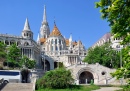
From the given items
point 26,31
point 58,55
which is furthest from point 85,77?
point 26,31

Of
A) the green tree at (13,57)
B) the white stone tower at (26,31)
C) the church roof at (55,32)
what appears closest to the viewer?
the green tree at (13,57)

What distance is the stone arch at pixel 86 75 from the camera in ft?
188

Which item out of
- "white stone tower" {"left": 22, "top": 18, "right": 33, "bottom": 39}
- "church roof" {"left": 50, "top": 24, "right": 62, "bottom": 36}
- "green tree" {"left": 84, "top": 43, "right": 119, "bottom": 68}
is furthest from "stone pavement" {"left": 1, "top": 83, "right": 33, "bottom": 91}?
"church roof" {"left": 50, "top": 24, "right": 62, "bottom": 36}

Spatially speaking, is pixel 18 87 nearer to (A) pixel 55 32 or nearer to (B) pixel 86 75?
Answer: (B) pixel 86 75

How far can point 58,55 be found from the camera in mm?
92188

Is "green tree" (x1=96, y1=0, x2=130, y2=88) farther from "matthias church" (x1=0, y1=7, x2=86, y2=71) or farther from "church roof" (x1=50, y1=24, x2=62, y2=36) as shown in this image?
"church roof" (x1=50, y1=24, x2=62, y2=36)

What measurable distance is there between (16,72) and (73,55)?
130 ft

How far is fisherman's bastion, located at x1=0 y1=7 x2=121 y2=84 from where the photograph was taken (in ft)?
188

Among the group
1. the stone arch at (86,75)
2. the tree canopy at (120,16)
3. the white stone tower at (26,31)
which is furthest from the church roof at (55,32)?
the tree canopy at (120,16)

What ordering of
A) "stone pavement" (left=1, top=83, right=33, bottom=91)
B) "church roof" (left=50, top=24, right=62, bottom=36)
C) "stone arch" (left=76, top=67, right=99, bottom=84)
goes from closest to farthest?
"stone pavement" (left=1, top=83, right=33, bottom=91) → "stone arch" (left=76, top=67, right=99, bottom=84) → "church roof" (left=50, top=24, right=62, bottom=36)

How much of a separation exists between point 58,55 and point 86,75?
105ft

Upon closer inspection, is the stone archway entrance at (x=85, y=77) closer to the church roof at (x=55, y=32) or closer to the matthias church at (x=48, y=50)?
the matthias church at (x=48, y=50)

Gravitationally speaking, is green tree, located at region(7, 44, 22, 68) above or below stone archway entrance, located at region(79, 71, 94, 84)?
above

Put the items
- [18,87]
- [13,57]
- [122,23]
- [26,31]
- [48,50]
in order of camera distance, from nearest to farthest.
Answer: [122,23], [18,87], [13,57], [26,31], [48,50]
